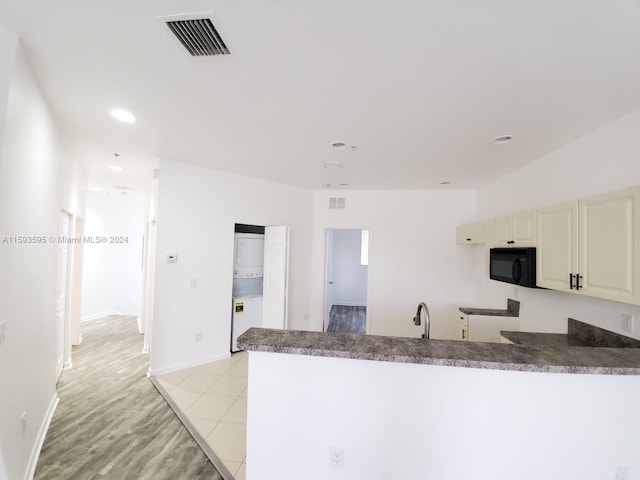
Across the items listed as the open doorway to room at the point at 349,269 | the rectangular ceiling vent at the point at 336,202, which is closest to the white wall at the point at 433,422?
the rectangular ceiling vent at the point at 336,202

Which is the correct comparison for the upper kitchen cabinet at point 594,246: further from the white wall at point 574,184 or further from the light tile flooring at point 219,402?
the light tile flooring at point 219,402

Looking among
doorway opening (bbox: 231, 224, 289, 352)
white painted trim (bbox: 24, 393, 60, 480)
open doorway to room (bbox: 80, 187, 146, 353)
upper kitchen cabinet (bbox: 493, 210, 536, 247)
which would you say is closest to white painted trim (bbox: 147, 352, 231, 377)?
doorway opening (bbox: 231, 224, 289, 352)

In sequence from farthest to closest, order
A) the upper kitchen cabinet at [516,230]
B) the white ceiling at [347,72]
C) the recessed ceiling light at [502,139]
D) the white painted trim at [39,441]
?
the upper kitchen cabinet at [516,230] < the recessed ceiling light at [502,139] < the white painted trim at [39,441] < the white ceiling at [347,72]

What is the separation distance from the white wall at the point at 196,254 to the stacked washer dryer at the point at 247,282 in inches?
11.3

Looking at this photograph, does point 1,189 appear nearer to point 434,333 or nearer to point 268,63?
point 268,63

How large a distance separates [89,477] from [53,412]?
1156 mm

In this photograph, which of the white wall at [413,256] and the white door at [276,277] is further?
the white wall at [413,256]

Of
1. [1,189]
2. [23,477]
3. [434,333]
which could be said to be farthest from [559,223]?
[23,477]

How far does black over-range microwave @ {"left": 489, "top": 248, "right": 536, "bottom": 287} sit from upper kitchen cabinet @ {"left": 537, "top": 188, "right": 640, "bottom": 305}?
7 centimetres

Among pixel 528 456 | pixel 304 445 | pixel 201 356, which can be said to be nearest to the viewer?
pixel 528 456

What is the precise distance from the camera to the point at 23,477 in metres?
1.80

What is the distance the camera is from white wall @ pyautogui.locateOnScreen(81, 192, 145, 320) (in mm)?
6098

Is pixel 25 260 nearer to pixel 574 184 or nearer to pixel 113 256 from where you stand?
pixel 574 184

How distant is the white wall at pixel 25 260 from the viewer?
4.85ft
